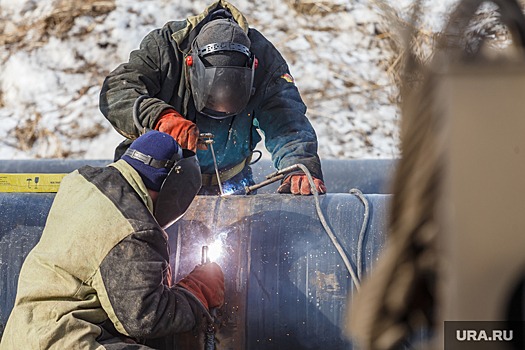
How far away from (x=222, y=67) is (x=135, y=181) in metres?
1.16

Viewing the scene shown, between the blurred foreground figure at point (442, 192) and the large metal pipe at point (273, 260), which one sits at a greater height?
the blurred foreground figure at point (442, 192)

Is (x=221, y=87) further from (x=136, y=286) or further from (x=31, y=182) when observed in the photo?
(x=136, y=286)

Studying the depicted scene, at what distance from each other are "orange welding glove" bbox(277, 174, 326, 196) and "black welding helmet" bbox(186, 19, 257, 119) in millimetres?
494

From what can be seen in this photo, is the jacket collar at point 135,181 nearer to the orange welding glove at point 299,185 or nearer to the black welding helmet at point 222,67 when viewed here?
the orange welding glove at point 299,185

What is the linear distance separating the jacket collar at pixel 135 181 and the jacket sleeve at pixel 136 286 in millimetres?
126

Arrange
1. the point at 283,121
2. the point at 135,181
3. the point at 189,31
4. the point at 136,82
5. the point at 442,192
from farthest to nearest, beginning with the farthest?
1. the point at 283,121
2. the point at 189,31
3. the point at 136,82
4. the point at 135,181
5. the point at 442,192

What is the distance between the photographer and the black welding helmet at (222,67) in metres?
3.96

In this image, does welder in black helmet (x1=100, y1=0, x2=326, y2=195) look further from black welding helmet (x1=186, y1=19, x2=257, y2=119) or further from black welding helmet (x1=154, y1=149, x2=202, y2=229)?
black welding helmet (x1=154, y1=149, x2=202, y2=229)

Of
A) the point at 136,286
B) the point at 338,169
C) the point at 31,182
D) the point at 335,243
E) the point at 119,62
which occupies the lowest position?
the point at 338,169

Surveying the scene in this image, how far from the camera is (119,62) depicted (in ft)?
25.7

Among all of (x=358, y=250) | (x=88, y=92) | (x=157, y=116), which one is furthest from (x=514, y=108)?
(x=88, y=92)

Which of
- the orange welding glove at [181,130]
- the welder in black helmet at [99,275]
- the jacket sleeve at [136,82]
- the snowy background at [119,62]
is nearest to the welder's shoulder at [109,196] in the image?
the welder in black helmet at [99,275]

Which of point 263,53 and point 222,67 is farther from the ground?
point 222,67

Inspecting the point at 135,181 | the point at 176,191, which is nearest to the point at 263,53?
the point at 176,191
